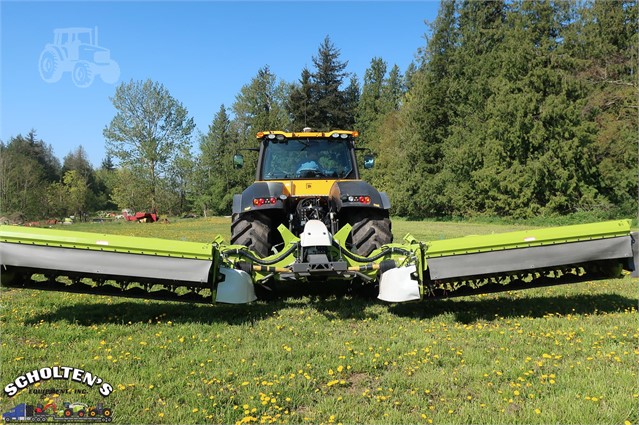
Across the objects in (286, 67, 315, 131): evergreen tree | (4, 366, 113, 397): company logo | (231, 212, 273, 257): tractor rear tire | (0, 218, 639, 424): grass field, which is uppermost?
(286, 67, 315, 131): evergreen tree

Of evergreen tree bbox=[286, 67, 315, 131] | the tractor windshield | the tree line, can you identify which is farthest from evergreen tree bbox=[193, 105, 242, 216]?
the tractor windshield

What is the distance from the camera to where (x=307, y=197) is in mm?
5766

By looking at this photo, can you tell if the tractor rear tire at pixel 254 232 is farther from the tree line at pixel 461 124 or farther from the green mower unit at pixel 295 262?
the tree line at pixel 461 124

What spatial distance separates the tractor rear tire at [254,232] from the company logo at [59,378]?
2.36 m

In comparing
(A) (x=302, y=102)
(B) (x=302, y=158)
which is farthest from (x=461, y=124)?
(B) (x=302, y=158)

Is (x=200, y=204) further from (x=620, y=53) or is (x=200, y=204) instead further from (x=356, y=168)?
(x=356, y=168)

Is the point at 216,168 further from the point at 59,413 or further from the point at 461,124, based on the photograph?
the point at 59,413

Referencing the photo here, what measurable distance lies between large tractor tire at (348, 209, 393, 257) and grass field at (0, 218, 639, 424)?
2.14 feet

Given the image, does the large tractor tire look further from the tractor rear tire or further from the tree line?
the tree line

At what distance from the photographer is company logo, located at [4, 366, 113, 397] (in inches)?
113

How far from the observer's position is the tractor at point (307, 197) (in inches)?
208

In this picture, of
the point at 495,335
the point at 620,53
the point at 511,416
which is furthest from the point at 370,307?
the point at 620,53

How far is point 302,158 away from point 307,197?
2.63 ft

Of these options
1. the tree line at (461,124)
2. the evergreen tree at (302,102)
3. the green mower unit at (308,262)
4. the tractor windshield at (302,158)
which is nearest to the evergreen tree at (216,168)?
the tree line at (461,124)
